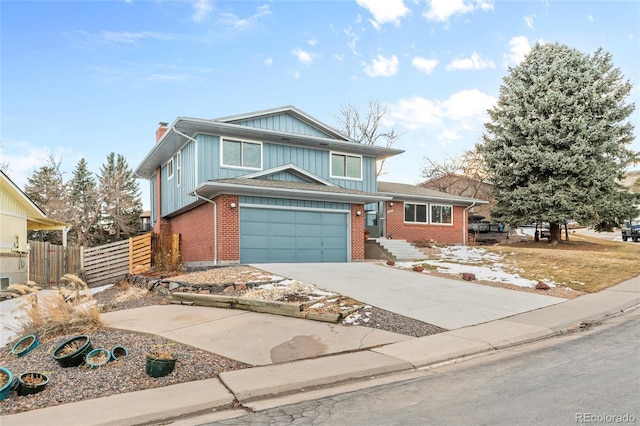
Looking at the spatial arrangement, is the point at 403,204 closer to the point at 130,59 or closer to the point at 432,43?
the point at 432,43

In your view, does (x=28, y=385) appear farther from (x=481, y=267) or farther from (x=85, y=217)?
(x=85, y=217)

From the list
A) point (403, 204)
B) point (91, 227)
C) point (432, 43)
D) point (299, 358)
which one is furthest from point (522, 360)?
point (91, 227)

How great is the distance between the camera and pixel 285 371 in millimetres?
5961

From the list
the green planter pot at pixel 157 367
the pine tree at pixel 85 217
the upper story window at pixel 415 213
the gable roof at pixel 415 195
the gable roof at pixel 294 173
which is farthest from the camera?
the pine tree at pixel 85 217

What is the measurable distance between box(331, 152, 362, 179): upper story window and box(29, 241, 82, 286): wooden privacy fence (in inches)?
486

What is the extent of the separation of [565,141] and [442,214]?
26.5 ft

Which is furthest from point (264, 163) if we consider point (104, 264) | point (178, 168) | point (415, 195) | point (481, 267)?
point (415, 195)

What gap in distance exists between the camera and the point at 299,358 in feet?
21.6

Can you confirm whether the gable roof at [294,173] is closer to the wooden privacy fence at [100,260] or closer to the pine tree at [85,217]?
the wooden privacy fence at [100,260]

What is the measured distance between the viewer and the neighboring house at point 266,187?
16.9m

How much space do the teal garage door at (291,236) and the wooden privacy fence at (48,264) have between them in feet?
25.8

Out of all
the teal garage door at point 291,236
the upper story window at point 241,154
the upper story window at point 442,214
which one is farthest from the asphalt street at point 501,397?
the upper story window at point 442,214

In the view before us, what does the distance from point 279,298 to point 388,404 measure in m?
5.47

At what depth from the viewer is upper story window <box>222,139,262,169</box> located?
18.5 m
